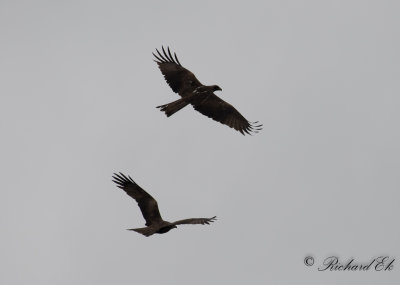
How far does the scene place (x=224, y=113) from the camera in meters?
33.4

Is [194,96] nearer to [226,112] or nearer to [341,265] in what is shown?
[226,112]

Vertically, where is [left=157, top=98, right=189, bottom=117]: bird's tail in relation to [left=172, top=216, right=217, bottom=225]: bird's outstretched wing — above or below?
above

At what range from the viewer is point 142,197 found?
30266mm

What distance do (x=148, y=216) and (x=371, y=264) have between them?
8348 mm

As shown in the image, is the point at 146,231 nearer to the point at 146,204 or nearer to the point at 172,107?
the point at 146,204

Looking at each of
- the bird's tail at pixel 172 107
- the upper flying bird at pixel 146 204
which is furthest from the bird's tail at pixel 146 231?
the bird's tail at pixel 172 107

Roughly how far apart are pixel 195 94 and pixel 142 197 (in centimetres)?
355

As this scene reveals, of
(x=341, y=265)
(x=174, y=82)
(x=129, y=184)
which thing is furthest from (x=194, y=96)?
(x=341, y=265)

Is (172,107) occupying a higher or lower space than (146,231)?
higher

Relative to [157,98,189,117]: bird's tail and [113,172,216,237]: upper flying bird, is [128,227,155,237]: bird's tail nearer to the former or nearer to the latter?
[113,172,216,237]: upper flying bird

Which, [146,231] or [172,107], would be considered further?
[172,107]

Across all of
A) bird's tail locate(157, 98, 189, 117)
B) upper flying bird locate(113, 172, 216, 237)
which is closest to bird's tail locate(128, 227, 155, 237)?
upper flying bird locate(113, 172, 216, 237)

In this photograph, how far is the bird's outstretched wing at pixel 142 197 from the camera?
29.9m

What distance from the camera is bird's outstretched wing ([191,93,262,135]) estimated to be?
109 ft
